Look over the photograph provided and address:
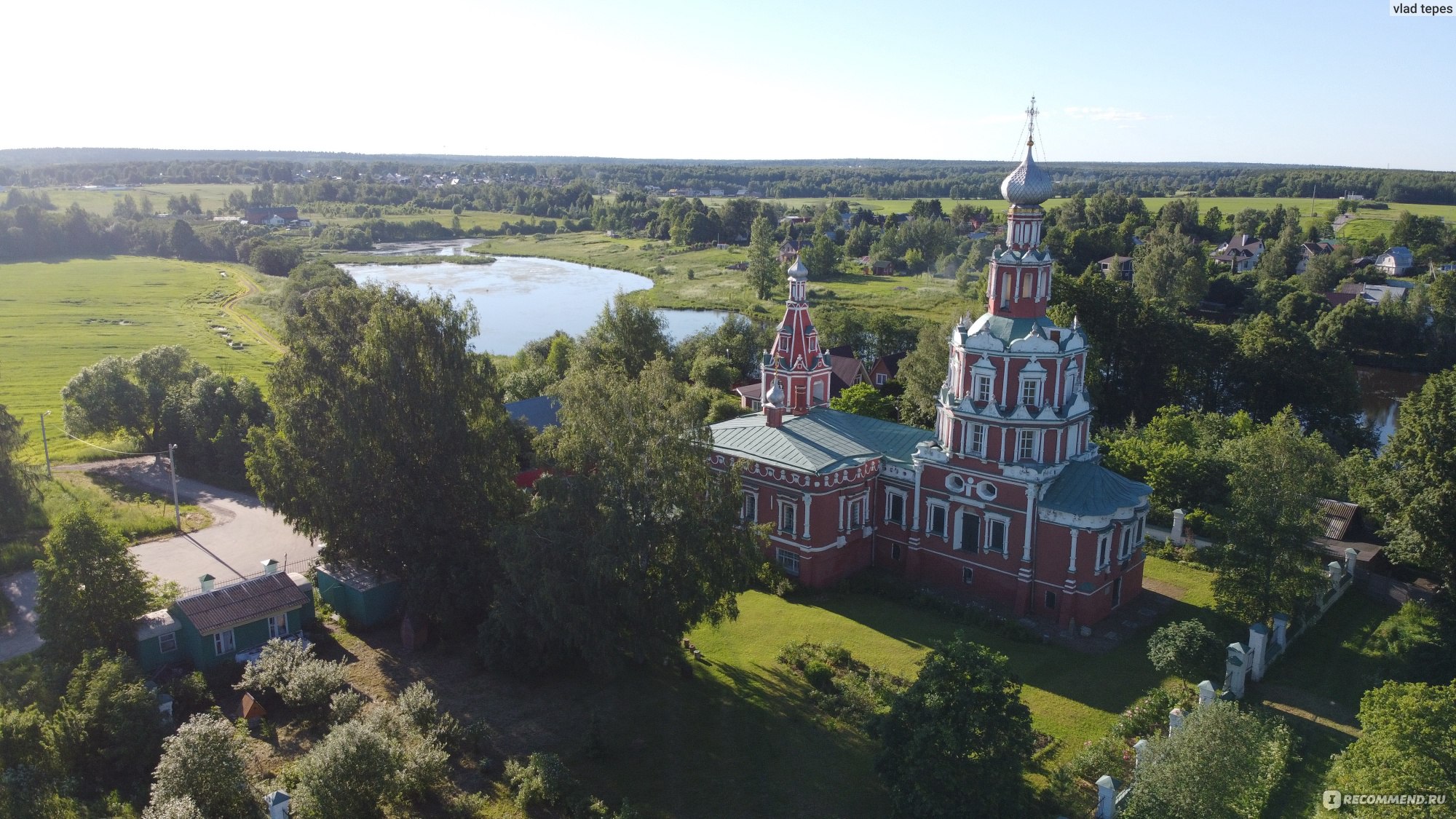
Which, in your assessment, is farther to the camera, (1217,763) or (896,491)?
(896,491)

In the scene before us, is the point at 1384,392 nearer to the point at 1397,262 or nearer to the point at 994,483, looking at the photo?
the point at 1397,262

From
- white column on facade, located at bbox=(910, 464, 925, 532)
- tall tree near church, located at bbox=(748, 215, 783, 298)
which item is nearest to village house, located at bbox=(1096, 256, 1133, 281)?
tall tree near church, located at bbox=(748, 215, 783, 298)

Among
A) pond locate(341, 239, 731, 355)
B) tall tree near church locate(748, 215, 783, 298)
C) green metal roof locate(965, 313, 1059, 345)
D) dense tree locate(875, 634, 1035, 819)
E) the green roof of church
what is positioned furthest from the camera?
tall tree near church locate(748, 215, 783, 298)

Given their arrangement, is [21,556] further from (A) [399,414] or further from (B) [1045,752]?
(B) [1045,752]

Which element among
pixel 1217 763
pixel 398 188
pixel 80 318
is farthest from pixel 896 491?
pixel 398 188

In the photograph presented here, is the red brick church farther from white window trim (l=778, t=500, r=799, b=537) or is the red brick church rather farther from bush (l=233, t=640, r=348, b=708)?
bush (l=233, t=640, r=348, b=708)

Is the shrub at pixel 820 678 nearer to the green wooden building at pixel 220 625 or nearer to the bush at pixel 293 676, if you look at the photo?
the bush at pixel 293 676

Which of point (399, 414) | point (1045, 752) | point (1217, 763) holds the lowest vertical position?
point (1045, 752)
